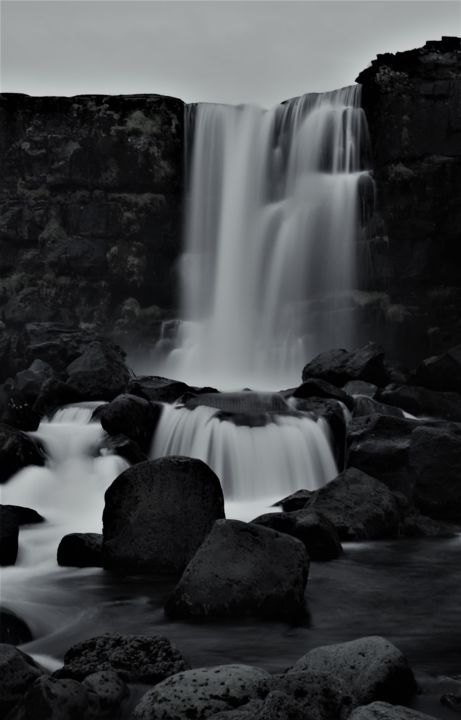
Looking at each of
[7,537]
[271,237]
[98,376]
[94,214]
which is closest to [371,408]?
[98,376]

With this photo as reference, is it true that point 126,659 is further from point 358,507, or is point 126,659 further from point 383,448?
point 383,448

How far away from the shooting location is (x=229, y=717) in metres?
4.81

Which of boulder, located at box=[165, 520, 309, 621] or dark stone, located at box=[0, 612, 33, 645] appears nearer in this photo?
dark stone, located at box=[0, 612, 33, 645]

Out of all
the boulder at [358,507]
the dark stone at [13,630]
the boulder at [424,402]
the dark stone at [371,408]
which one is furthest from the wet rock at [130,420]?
the dark stone at [13,630]

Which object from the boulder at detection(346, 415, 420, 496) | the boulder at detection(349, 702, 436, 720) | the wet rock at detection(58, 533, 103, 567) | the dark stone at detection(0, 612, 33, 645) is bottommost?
the wet rock at detection(58, 533, 103, 567)

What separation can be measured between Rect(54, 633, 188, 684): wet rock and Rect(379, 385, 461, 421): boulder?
12.3m

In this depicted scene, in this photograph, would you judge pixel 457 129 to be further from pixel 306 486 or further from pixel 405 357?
pixel 306 486

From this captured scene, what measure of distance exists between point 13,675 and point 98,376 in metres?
13.4

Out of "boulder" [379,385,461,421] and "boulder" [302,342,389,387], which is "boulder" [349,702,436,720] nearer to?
"boulder" [379,385,461,421]

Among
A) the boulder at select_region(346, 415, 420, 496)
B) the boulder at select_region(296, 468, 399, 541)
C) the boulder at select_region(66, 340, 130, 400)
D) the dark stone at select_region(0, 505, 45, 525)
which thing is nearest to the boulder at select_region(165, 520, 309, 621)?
the boulder at select_region(296, 468, 399, 541)

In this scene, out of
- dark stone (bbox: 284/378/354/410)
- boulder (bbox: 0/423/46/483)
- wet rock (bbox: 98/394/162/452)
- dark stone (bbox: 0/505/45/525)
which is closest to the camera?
dark stone (bbox: 0/505/45/525)

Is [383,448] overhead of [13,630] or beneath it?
overhead

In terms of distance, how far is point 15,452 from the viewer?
14.0 metres

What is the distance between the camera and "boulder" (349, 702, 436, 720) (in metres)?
4.65
